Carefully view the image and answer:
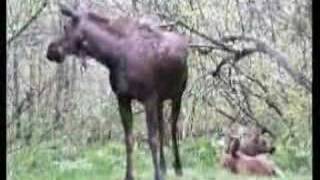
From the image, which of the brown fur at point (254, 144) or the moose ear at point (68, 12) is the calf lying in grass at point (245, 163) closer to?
the brown fur at point (254, 144)

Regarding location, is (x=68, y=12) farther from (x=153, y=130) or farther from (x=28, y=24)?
(x=153, y=130)

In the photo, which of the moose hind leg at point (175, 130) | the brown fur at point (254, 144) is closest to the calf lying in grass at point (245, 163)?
the brown fur at point (254, 144)

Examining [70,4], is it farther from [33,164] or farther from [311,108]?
[311,108]

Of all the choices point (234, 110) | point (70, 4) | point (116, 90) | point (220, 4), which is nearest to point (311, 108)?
point (234, 110)

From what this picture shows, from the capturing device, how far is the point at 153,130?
1.95 metres

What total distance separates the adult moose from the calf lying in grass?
13cm

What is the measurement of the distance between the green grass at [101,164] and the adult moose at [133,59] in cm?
2

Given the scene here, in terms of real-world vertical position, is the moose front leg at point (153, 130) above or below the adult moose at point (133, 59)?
below

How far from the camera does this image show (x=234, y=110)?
1.98 meters

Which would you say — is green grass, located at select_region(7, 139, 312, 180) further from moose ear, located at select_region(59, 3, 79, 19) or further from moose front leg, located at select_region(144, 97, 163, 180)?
moose ear, located at select_region(59, 3, 79, 19)

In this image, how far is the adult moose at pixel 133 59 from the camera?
6.31 ft

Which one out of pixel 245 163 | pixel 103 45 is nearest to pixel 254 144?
pixel 245 163

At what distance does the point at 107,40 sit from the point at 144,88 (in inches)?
6.1

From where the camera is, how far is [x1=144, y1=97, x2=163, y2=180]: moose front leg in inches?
76.0
